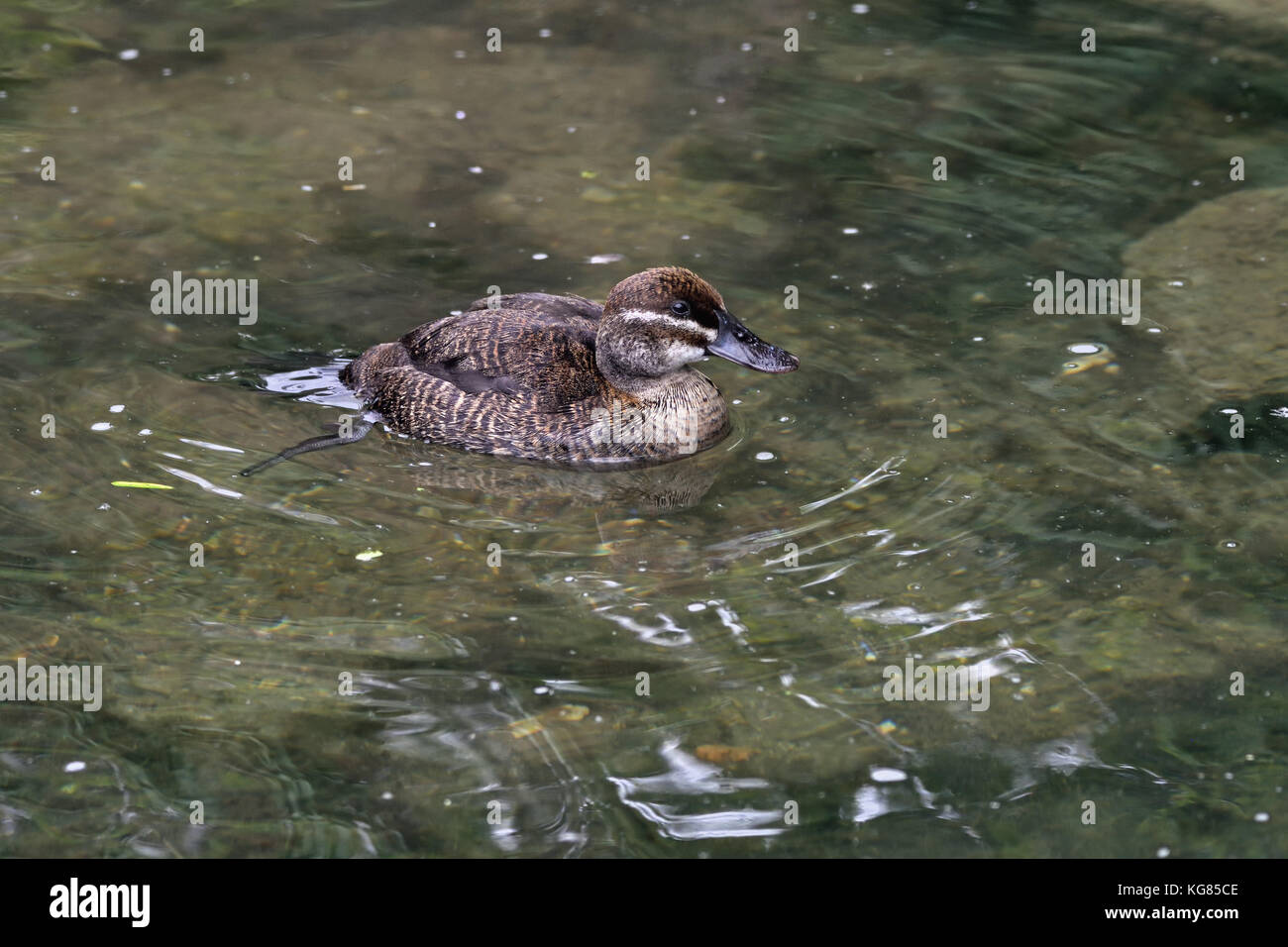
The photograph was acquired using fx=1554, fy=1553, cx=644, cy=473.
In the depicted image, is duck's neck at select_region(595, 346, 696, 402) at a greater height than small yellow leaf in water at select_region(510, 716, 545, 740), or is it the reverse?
duck's neck at select_region(595, 346, 696, 402)

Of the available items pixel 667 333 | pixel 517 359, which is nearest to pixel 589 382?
pixel 517 359

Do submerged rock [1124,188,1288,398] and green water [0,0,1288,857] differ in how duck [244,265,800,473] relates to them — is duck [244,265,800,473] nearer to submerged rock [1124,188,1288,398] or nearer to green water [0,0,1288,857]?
green water [0,0,1288,857]

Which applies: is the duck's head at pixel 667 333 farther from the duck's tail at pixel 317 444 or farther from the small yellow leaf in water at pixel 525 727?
the small yellow leaf in water at pixel 525 727

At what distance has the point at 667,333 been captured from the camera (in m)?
8.59

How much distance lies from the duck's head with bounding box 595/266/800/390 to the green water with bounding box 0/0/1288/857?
21.6 inches

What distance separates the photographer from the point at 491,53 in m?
14.0

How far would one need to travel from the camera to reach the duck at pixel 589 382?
8.59 metres

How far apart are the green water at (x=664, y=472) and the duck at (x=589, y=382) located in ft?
0.73

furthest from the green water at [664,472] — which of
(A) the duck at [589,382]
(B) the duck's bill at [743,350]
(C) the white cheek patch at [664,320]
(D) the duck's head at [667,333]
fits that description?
(C) the white cheek patch at [664,320]

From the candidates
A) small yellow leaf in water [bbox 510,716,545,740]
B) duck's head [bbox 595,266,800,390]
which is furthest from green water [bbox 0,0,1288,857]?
duck's head [bbox 595,266,800,390]

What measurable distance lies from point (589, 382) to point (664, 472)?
25.8 inches

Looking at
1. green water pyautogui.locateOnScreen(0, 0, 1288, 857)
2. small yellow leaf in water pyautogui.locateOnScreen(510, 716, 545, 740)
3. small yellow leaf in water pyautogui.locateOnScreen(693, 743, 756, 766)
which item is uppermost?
green water pyautogui.locateOnScreen(0, 0, 1288, 857)

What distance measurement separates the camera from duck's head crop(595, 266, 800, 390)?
8.53 metres
